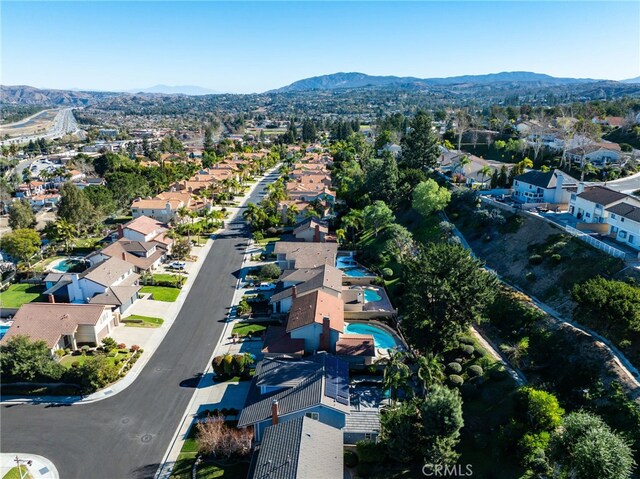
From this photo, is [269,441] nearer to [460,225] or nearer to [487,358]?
[487,358]

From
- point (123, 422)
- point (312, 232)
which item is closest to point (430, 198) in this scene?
point (312, 232)

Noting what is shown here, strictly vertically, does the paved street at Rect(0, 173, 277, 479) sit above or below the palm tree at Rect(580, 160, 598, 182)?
below

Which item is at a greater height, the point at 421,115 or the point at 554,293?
the point at 421,115

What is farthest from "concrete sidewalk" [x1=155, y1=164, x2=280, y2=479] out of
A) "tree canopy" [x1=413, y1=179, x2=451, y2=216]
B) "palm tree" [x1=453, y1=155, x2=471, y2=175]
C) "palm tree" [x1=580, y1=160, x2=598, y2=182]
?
"palm tree" [x1=580, y1=160, x2=598, y2=182]

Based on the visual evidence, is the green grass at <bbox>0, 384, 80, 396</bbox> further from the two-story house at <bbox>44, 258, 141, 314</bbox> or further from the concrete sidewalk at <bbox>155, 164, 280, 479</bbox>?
the two-story house at <bbox>44, 258, 141, 314</bbox>

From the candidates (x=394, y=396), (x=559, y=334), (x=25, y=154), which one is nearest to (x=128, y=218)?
(x=394, y=396)

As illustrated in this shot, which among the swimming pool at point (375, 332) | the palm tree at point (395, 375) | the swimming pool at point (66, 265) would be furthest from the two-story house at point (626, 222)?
the swimming pool at point (66, 265)

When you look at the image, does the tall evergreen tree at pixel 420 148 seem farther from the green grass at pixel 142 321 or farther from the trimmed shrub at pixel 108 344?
the trimmed shrub at pixel 108 344
